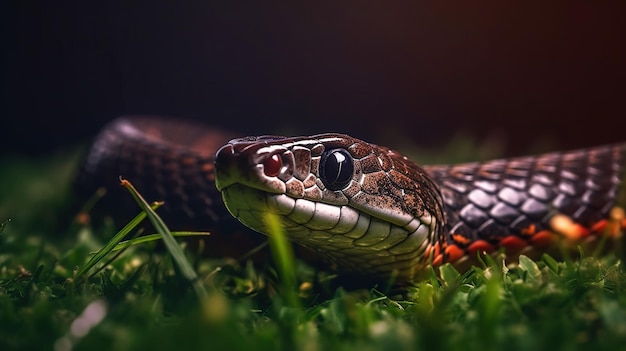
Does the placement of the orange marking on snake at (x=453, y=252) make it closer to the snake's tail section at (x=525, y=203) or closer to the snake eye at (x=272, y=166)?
the snake's tail section at (x=525, y=203)

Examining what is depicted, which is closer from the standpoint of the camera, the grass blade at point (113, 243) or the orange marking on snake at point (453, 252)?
the grass blade at point (113, 243)

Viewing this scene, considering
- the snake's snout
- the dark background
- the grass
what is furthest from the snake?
the dark background

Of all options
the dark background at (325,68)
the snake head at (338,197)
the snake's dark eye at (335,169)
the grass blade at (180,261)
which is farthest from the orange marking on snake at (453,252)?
the dark background at (325,68)

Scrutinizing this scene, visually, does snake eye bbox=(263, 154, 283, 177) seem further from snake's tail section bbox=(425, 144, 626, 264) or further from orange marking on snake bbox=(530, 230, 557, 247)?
orange marking on snake bbox=(530, 230, 557, 247)

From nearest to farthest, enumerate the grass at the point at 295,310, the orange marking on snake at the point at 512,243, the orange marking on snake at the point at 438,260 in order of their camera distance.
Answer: the grass at the point at 295,310
the orange marking on snake at the point at 438,260
the orange marking on snake at the point at 512,243

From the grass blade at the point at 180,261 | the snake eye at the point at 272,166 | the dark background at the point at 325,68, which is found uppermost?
the snake eye at the point at 272,166

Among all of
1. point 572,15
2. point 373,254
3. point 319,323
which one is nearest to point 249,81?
point 572,15
